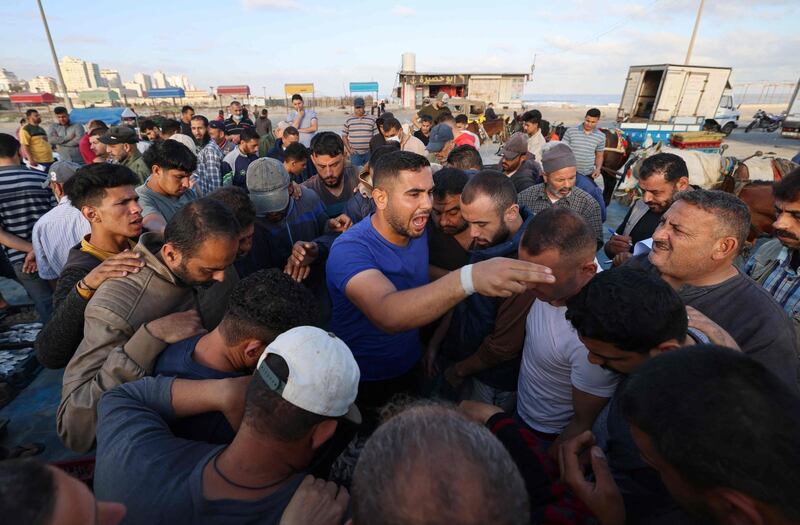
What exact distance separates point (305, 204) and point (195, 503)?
135 inches

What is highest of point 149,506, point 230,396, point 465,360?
point 230,396

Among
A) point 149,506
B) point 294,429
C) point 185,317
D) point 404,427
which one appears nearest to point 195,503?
point 149,506

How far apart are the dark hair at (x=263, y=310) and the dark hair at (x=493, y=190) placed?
5.56 feet

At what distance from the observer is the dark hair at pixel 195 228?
2160 mm

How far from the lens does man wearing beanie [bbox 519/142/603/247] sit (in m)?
4.46

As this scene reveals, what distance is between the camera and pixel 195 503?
1.28 m

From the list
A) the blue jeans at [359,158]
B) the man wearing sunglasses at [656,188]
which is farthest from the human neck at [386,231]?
the blue jeans at [359,158]

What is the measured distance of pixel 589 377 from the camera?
1.92 meters

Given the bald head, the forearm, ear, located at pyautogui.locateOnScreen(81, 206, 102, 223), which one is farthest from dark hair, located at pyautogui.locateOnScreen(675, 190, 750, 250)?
the forearm

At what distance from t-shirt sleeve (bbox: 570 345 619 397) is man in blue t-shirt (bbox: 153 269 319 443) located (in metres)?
1.38

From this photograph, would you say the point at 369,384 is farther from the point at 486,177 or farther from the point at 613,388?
the point at 486,177

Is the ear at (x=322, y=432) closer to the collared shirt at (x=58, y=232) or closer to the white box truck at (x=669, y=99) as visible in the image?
the collared shirt at (x=58, y=232)

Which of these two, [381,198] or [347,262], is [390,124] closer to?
[381,198]

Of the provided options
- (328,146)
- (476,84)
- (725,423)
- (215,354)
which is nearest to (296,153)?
(328,146)
